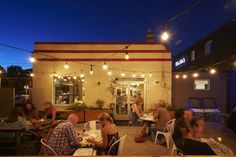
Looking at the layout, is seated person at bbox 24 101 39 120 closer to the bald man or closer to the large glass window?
the bald man

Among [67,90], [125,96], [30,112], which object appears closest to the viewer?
[30,112]

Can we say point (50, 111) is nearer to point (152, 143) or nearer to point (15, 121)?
point (15, 121)

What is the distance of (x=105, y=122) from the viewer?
20.2 ft

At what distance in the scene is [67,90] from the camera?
16.6m

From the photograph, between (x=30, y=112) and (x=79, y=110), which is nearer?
(x=30, y=112)

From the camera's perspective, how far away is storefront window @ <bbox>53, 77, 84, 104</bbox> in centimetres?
1652

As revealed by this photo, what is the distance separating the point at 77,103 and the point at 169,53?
5796mm

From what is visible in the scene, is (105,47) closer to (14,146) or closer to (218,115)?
(218,115)

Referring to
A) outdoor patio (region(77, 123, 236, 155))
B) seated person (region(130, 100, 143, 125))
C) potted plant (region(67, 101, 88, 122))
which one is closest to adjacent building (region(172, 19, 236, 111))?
outdoor patio (region(77, 123, 236, 155))

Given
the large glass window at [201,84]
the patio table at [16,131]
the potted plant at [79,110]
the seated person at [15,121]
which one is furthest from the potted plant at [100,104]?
the patio table at [16,131]

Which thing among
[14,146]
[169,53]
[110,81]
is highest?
[169,53]

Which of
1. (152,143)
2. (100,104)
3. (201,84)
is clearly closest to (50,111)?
(152,143)

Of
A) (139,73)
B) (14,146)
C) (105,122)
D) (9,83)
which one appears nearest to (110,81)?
(139,73)

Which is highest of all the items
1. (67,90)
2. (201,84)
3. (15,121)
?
(201,84)
